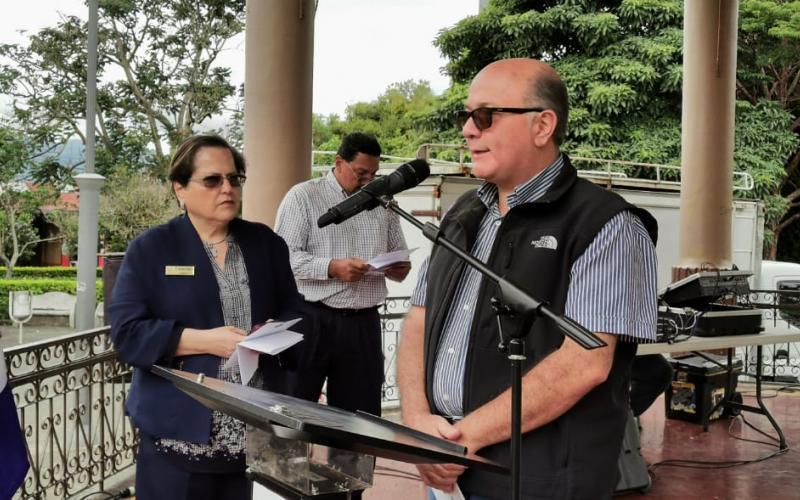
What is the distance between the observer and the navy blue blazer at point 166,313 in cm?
257

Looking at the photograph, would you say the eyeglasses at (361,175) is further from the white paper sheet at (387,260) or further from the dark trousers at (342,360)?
the dark trousers at (342,360)

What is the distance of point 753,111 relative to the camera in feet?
67.8

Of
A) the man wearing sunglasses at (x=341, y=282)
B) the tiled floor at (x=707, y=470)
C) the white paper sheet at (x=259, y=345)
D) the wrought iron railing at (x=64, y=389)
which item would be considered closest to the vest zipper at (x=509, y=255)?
the white paper sheet at (x=259, y=345)

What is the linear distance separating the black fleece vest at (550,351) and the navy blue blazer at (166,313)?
1000 mm

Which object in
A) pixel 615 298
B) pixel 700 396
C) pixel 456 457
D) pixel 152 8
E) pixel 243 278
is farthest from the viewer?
pixel 152 8

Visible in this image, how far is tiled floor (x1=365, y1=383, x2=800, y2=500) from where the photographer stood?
516 cm

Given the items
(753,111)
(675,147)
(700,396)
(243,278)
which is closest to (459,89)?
(675,147)

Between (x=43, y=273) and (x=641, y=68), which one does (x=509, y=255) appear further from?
(x=43, y=273)

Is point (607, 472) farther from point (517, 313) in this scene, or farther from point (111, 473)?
point (111, 473)

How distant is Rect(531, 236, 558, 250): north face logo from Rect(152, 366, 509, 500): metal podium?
56cm

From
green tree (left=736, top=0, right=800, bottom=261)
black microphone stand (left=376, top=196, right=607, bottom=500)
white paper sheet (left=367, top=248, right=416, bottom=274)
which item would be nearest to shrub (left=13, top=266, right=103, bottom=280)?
green tree (left=736, top=0, right=800, bottom=261)

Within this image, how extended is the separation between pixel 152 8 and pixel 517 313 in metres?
26.2

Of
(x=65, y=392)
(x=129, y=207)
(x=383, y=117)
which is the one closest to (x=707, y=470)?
(x=65, y=392)

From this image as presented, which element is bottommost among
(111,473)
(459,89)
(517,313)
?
(111,473)
